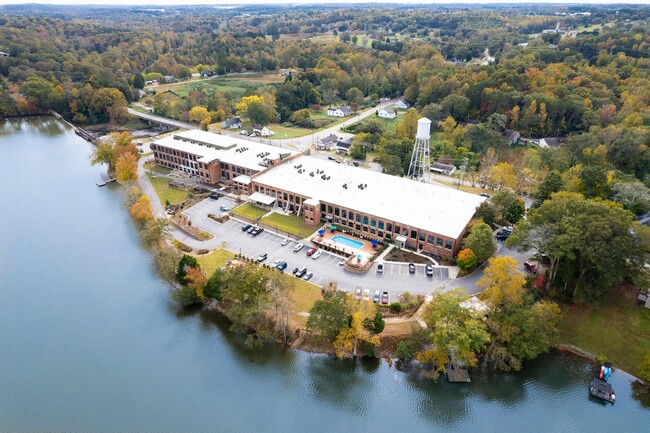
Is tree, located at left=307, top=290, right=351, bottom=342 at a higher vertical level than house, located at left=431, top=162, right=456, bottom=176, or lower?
higher

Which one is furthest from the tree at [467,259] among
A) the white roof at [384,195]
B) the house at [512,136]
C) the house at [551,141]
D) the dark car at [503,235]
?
the house at [551,141]

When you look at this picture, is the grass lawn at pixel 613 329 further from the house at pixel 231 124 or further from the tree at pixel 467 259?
the house at pixel 231 124

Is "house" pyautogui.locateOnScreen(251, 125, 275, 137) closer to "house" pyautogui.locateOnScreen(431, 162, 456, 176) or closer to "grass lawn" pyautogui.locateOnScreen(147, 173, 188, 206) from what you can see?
"grass lawn" pyautogui.locateOnScreen(147, 173, 188, 206)

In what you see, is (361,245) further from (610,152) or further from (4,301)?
(610,152)

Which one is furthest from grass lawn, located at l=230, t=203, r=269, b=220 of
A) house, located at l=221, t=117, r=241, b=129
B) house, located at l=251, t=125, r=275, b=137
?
house, located at l=221, t=117, r=241, b=129

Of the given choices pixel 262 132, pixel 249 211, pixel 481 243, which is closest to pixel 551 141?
pixel 481 243

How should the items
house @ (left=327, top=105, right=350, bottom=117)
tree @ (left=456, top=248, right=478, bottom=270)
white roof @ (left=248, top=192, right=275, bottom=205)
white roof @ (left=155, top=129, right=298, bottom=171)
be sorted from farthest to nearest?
house @ (left=327, top=105, right=350, bottom=117)
white roof @ (left=155, top=129, right=298, bottom=171)
white roof @ (left=248, top=192, right=275, bottom=205)
tree @ (left=456, top=248, right=478, bottom=270)

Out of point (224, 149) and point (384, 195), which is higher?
point (384, 195)

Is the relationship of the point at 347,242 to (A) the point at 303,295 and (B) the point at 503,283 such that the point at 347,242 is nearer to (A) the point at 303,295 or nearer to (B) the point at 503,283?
(A) the point at 303,295
